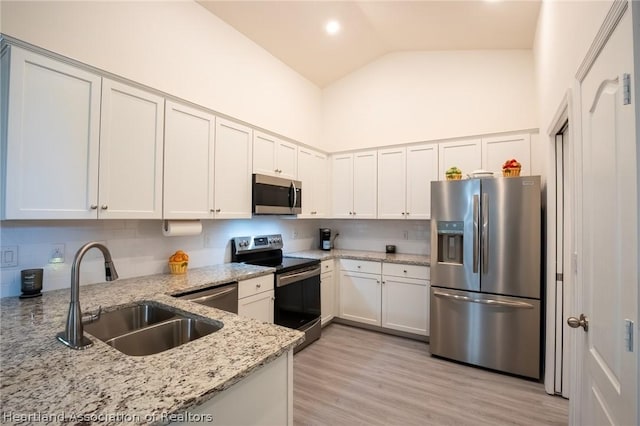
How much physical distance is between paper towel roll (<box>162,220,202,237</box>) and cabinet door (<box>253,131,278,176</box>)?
2.84 feet

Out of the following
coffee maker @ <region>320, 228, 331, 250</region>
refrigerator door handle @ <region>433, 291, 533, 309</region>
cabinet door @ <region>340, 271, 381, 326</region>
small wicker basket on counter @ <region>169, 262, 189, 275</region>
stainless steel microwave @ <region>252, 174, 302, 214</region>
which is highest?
stainless steel microwave @ <region>252, 174, 302, 214</region>

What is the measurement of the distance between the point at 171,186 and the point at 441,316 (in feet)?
9.06

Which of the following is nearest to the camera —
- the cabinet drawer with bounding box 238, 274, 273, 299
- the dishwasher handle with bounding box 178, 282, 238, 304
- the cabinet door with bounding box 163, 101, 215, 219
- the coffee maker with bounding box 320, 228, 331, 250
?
the dishwasher handle with bounding box 178, 282, 238, 304

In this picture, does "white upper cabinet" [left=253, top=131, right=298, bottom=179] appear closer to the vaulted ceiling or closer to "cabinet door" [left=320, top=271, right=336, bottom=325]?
the vaulted ceiling

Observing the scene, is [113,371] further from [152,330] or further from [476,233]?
[476,233]

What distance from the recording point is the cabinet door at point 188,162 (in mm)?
2266

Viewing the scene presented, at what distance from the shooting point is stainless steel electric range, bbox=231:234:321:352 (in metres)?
2.88

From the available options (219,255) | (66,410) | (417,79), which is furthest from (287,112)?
(66,410)

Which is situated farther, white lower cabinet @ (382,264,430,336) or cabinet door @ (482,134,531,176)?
white lower cabinet @ (382,264,430,336)

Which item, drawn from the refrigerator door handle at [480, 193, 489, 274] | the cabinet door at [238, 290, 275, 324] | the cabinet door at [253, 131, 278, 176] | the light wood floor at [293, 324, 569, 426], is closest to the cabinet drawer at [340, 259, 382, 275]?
the light wood floor at [293, 324, 569, 426]

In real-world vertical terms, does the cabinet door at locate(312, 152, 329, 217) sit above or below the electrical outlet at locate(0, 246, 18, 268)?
above

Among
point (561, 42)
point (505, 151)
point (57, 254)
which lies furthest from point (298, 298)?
point (561, 42)

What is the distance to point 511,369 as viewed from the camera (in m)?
2.61

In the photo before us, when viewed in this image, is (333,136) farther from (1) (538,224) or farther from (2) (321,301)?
(1) (538,224)
